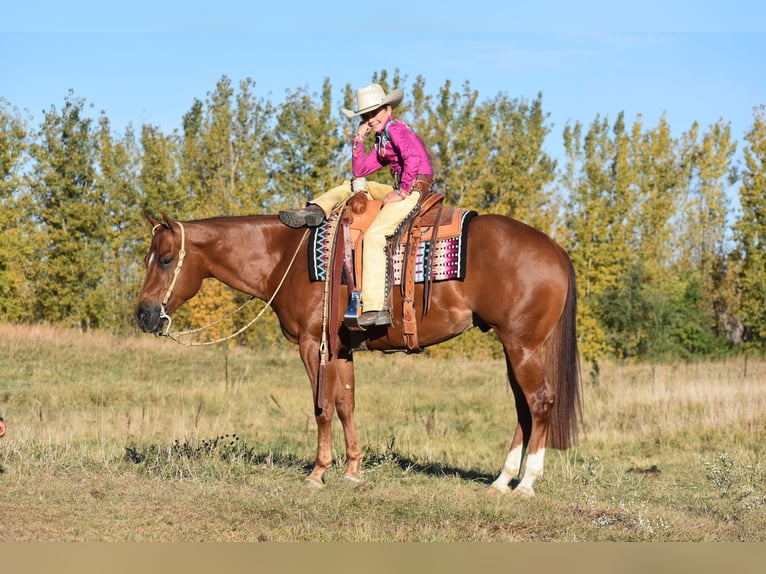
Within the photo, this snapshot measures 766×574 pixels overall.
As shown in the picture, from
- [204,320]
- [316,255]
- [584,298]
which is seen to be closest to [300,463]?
[316,255]

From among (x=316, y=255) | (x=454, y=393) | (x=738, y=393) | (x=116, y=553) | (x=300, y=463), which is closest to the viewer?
(x=116, y=553)

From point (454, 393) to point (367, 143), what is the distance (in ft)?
39.6

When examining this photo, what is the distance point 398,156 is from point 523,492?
10.0 feet

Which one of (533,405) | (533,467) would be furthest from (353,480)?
(533,405)

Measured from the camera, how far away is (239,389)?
55.8ft

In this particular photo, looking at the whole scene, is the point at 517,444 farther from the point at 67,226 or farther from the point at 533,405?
the point at 67,226

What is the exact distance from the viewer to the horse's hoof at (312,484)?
24.3 ft

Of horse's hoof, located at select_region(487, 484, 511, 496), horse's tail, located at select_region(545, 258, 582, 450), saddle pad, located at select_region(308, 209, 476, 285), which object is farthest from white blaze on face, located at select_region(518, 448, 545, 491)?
saddle pad, located at select_region(308, 209, 476, 285)

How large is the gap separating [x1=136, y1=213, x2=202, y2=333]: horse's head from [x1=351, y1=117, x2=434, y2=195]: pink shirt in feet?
5.68

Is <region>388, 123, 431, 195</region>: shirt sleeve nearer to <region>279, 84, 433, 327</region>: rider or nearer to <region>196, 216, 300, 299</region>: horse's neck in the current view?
<region>279, 84, 433, 327</region>: rider

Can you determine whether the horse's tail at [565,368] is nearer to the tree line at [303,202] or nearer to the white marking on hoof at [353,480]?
the white marking on hoof at [353,480]

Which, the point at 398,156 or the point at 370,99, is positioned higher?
the point at 370,99

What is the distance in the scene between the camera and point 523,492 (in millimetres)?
7203

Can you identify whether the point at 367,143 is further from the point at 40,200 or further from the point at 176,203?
the point at 40,200
